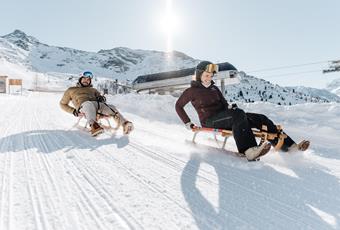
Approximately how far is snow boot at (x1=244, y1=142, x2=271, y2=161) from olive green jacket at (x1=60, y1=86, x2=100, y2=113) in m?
4.21

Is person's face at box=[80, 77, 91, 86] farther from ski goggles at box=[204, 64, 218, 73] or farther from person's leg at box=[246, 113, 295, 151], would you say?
person's leg at box=[246, 113, 295, 151]

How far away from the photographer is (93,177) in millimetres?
3355

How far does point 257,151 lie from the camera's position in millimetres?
4176

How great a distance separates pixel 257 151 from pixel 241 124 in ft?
1.55

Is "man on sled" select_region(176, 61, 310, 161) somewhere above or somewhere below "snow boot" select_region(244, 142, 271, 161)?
above

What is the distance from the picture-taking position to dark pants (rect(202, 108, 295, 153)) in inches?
175

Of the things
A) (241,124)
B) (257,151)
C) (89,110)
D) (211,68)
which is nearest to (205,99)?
(211,68)

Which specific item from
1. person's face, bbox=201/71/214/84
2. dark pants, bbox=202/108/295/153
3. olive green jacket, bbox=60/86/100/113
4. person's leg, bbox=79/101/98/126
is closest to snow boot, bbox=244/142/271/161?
dark pants, bbox=202/108/295/153

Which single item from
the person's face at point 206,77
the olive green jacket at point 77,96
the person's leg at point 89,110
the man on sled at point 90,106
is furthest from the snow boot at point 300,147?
the olive green jacket at point 77,96

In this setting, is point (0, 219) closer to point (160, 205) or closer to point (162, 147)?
point (160, 205)

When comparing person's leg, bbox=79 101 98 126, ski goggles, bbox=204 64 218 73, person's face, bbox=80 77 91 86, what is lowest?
person's leg, bbox=79 101 98 126

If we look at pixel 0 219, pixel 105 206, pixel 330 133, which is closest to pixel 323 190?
pixel 105 206

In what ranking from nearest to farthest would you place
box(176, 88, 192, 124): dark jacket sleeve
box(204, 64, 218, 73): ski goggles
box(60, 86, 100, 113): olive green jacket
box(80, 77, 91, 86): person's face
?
box(204, 64, 218, 73): ski goggles
box(176, 88, 192, 124): dark jacket sleeve
box(60, 86, 100, 113): olive green jacket
box(80, 77, 91, 86): person's face

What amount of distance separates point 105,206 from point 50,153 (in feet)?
7.22
